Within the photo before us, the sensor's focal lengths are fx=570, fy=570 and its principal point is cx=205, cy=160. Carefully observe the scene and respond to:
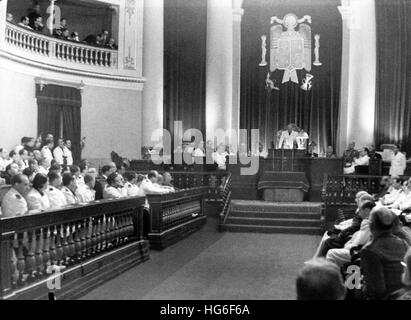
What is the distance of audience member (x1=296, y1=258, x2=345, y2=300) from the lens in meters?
2.32

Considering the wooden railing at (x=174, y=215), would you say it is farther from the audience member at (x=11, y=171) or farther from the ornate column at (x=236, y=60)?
the ornate column at (x=236, y=60)

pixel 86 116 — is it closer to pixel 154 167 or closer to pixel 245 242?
pixel 154 167

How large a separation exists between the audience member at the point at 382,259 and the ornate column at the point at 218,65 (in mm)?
13093

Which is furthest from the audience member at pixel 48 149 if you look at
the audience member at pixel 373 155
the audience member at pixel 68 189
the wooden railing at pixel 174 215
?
the audience member at pixel 373 155

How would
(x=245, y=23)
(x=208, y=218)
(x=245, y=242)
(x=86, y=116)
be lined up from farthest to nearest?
(x=245, y=23), (x=86, y=116), (x=208, y=218), (x=245, y=242)

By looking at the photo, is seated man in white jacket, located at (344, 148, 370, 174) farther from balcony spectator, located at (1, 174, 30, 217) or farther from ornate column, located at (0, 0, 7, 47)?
balcony spectator, located at (1, 174, 30, 217)

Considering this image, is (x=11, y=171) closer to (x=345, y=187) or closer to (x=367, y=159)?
(x=345, y=187)

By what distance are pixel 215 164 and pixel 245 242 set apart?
4.30m

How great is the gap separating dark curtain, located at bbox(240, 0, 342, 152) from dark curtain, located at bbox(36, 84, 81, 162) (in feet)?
17.4

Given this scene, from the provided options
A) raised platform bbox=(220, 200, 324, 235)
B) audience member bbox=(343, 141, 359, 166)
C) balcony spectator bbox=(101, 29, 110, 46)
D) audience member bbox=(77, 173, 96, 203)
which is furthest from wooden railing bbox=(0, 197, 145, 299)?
balcony spectator bbox=(101, 29, 110, 46)

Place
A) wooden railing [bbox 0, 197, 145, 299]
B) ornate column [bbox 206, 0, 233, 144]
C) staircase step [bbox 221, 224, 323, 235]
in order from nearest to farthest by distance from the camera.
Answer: wooden railing [bbox 0, 197, 145, 299] < staircase step [bbox 221, 224, 323, 235] < ornate column [bbox 206, 0, 233, 144]

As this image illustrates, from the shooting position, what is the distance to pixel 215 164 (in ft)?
46.0

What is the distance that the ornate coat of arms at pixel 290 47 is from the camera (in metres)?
18.2

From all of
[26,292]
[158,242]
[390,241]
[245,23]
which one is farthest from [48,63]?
[390,241]
